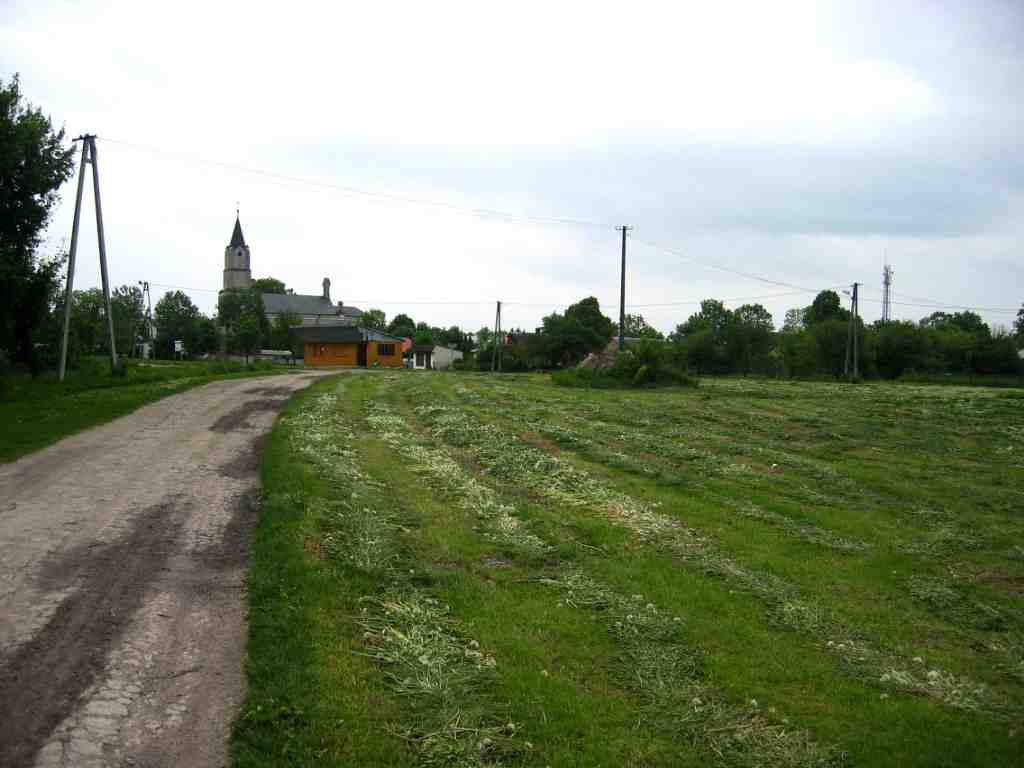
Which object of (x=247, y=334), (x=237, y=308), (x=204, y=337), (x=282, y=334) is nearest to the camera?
(x=247, y=334)

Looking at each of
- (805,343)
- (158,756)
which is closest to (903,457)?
(158,756)

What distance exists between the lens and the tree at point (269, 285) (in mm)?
152375

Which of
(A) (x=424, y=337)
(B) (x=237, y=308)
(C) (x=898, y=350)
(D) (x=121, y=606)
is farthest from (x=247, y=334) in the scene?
(D) (x=121, y=606)

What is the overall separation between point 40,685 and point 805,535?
938 centimetres

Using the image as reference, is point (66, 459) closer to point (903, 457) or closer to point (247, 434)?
point (247, 434)

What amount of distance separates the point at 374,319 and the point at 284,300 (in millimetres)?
18313

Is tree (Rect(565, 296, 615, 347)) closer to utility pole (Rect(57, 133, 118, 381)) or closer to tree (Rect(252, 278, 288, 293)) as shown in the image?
utility pole (Rect(57, 133, 118, 381))

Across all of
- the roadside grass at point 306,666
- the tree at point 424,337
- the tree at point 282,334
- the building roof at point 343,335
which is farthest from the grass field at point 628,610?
the tree at point 424,337

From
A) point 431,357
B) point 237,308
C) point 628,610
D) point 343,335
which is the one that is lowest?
point 628,610

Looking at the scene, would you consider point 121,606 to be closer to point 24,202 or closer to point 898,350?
point 24,202

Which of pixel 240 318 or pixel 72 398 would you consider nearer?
pixel 72 398

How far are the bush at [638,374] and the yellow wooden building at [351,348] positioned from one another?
35.3 m

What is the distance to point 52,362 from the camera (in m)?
32.1

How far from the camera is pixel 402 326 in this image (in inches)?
5202
